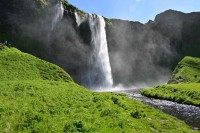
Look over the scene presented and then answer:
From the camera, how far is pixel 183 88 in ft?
271

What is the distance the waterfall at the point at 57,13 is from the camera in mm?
107812

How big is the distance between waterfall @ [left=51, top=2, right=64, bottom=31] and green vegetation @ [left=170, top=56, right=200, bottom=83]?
52.8m

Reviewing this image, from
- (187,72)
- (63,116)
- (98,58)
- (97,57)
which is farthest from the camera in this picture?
(187,72)

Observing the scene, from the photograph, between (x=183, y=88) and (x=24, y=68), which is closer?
(x=24, y=68)

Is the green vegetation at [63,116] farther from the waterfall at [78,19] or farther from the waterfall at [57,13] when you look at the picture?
the waterfall at [78,19]

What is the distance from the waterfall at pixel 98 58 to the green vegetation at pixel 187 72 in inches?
1114

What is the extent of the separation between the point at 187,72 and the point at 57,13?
63871mm

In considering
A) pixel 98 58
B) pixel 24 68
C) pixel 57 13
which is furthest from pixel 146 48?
pixel 24 68

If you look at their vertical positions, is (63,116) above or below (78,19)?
below

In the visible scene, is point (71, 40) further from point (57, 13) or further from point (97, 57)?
point (97, 57)

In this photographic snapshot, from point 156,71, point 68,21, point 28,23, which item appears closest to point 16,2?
point 28,23

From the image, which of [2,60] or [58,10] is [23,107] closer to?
[2,60]

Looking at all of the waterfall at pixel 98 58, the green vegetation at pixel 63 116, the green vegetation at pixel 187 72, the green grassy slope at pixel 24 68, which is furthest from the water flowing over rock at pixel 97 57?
the green vegetation at pixel 63 116

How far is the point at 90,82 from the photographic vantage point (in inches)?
4540
